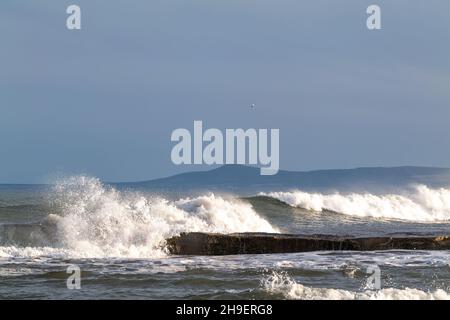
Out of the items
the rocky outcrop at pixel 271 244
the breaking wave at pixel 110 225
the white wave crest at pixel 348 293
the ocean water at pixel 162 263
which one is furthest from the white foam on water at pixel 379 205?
the white wave crest at pixel 348 293

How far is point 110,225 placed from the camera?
18.2m

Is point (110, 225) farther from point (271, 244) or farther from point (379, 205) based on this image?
point (379, 205)

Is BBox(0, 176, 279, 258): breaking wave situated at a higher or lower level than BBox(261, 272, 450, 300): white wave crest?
higher

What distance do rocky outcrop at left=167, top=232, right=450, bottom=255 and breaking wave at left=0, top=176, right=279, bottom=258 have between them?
0.72m

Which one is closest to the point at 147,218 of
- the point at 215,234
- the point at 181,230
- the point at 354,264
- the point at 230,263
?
the point at 181,230

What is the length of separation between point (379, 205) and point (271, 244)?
22364mm

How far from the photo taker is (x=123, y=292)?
39.1 feet

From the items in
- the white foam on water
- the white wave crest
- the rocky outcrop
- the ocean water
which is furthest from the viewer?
the white foam on water

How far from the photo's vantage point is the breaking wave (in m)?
16.8

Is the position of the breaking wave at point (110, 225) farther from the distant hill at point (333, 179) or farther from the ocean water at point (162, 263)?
the distant hill at point (333, 179)

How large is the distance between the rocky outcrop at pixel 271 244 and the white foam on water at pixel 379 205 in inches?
716

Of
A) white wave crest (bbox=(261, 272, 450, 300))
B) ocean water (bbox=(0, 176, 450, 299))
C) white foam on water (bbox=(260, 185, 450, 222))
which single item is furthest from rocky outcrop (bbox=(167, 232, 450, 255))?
white foam on water (bbox=(260, 185, 450, 222))

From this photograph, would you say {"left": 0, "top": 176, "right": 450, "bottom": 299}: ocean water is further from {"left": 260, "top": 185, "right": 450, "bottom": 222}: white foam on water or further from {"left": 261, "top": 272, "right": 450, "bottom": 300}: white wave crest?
{"left": 260, "top": 185, "right": 450, "bottom": 222}: white foam on water
